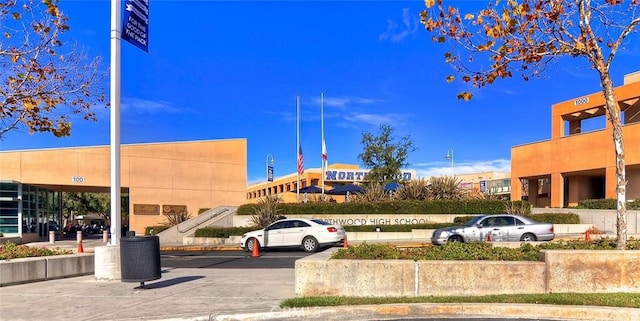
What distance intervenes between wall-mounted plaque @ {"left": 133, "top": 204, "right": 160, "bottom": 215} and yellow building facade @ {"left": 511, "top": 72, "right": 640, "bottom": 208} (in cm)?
3069

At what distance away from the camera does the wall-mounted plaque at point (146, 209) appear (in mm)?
36384

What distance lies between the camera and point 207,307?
7.47m

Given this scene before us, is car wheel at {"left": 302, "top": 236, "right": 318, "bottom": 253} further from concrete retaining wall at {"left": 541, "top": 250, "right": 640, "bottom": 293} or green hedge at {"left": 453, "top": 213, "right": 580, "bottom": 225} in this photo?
concrete retaining wall at {"left": 541, "top": 250, "right": 640, "bottom": 293}

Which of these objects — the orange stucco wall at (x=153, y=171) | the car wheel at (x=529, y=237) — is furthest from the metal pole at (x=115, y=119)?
the orange stucco wall at (x=153, y=171)

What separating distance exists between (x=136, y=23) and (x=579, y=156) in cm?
3437

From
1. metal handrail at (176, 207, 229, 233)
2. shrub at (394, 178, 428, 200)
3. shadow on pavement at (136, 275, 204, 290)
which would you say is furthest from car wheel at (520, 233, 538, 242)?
metal handrail at (176, 207, 229, 233)

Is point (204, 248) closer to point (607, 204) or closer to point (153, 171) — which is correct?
point (153, 171)

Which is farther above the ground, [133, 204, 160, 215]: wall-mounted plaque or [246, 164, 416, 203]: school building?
[246, 164, 416, 203]: school building

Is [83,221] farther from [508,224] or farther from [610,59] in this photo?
[610,59]

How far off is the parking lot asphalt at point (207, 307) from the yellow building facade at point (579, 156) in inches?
1202

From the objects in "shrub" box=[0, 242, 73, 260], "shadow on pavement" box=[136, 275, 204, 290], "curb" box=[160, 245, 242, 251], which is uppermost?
"shrub" box=[0, 242, 73, 260]

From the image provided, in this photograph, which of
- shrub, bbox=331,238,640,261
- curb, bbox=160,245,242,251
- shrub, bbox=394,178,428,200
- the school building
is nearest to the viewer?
shrub, bbox=331,238,640,261

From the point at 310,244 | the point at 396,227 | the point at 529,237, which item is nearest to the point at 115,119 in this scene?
the point at 310,244

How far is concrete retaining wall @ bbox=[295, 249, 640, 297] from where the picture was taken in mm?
7668
